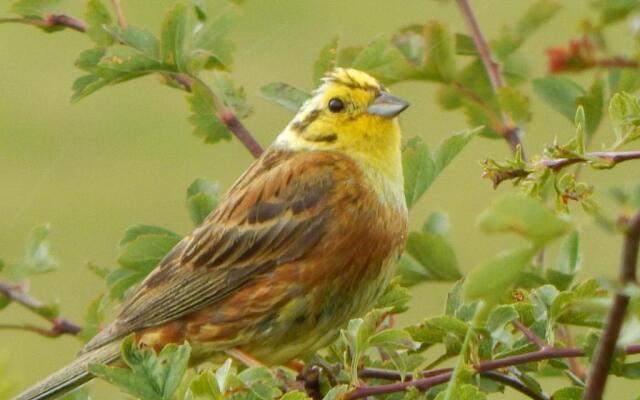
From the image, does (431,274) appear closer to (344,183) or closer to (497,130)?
(497,130)

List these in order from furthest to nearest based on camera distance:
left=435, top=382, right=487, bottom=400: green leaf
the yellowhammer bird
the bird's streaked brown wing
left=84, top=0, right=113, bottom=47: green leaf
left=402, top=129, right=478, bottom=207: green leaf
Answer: the bird's streaked brown wing → the yellowhammer bird → left=84, top=0, right=113, bottom=47: green leaf → left=402, top=129, right=478, bottom=207: green leaf → left=435, top=382, right=487, bottom=400: green leaf

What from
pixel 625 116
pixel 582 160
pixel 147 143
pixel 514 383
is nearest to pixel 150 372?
pixel 514 383

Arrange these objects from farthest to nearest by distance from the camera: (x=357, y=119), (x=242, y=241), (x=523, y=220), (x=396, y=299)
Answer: (x=357, y=119) → (x=242, y=241) → (x=396, y=299) → (x=523, y=220)

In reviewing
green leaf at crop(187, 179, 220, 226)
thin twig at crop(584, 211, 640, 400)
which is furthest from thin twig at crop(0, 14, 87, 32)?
thin twig at crop(584, 211, 640, 400)

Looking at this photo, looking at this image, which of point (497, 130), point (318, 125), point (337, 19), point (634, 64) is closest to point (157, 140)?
point (337, 19)

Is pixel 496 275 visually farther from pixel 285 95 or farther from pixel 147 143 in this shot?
pixel 147 143

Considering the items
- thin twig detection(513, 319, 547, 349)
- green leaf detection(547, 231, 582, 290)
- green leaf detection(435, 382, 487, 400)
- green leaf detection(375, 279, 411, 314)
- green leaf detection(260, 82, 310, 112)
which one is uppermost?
green leaf detection(260, 82, 310, 112)

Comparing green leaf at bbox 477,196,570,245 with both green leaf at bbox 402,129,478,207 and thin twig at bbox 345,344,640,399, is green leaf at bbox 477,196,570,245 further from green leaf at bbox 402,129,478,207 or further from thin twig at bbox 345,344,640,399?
green leaf at bbox 402,129,478,207
